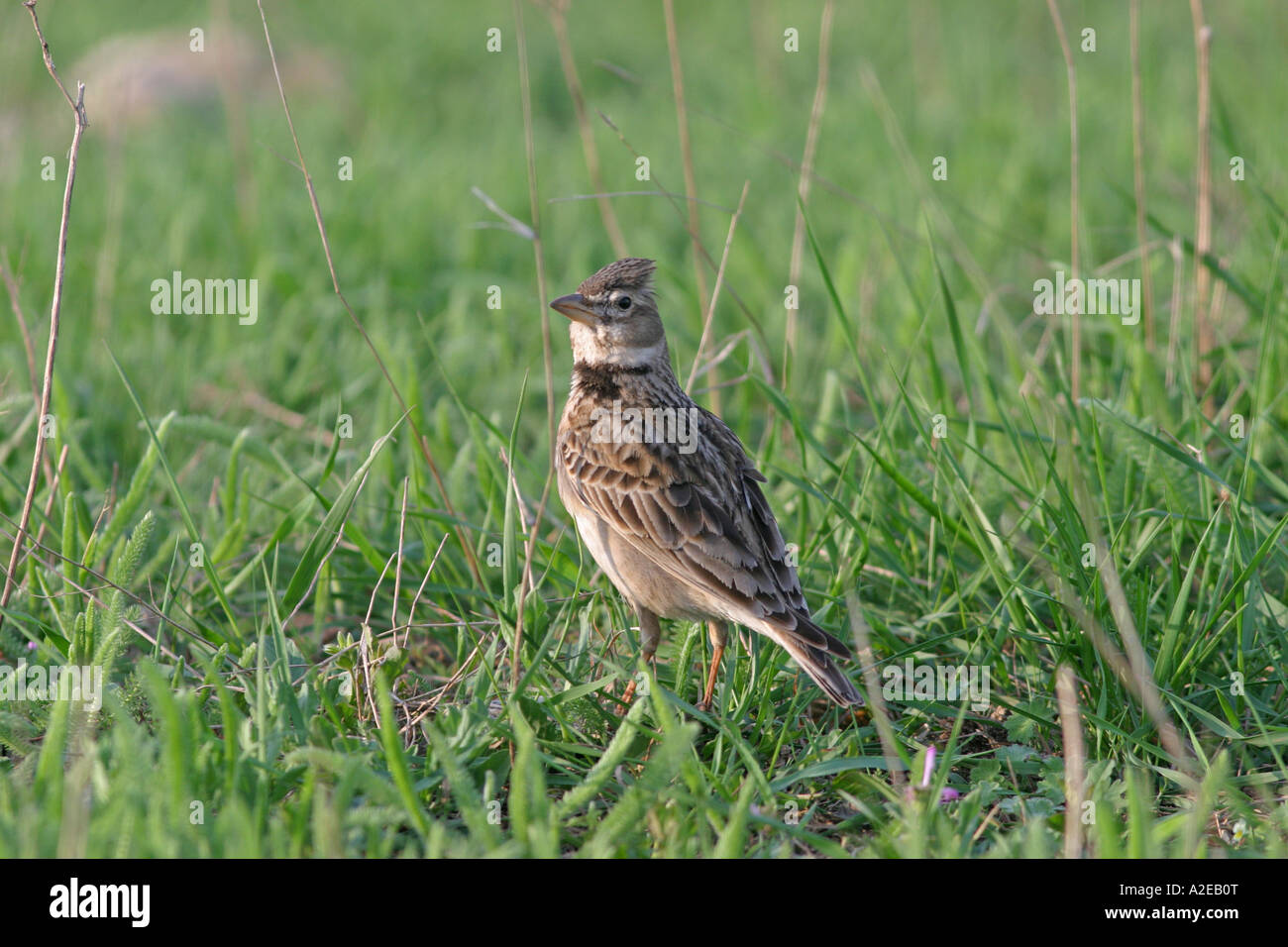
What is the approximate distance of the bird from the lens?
3.82 m

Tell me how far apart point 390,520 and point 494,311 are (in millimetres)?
2479

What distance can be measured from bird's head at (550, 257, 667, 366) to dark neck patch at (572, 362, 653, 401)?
0.02 m

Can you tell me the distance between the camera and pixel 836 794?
3.55m

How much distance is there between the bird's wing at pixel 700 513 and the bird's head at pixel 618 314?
1.12 ft

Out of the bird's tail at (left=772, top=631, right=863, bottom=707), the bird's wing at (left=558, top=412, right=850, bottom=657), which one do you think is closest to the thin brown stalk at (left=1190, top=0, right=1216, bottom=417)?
the bird's wing at (left=558, top=412, right=850, bottom=657)

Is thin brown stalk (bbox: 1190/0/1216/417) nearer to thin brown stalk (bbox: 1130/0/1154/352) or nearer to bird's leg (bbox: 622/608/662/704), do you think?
thin brown stalk (bbox: 1130/0/1154/352)

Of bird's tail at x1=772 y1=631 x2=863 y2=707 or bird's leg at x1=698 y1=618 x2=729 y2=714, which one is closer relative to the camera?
bird's tail at x1=772 y1=631 x2=863 y2=707

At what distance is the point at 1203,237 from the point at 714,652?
123 inches

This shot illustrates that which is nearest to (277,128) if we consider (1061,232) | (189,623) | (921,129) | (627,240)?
(627,240)

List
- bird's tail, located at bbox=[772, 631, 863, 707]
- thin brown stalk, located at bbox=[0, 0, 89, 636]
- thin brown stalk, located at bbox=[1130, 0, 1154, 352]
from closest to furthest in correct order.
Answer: bird's tail, located at bbox=[772, 631, 863, 707], thin brown stalk, located at bbox=[0, 0, 89, 636], thin brown stalk, located at bbox=[1130, 0, 1154, 352]

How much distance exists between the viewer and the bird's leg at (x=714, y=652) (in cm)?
392

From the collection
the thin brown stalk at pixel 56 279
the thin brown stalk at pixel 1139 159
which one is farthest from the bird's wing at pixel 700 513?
the thin brown stalk at pixel 1139 159

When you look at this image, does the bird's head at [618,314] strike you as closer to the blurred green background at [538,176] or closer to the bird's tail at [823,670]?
the blurred green background at [538,176]

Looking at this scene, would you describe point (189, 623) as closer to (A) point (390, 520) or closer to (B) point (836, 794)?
(A) point (390, 520)
